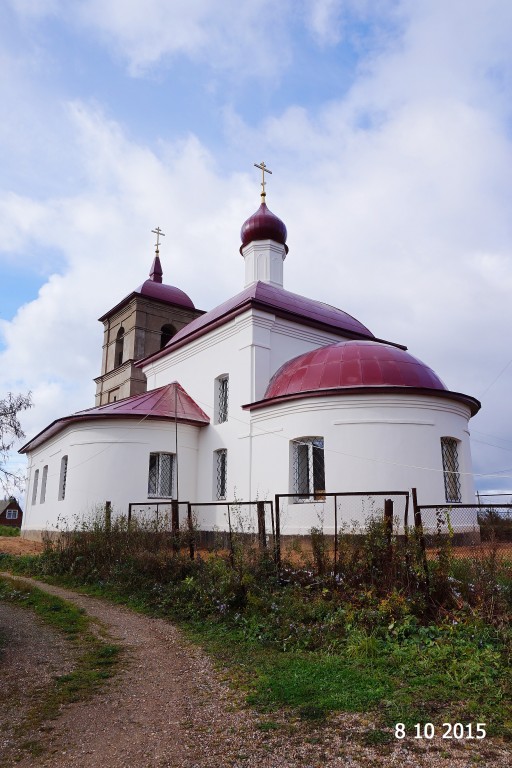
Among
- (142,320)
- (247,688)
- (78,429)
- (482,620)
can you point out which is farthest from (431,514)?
(142,320)

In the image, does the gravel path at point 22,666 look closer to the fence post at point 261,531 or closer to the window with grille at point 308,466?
the fence post at point 261,531

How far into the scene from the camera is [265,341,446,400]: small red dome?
1364 centimetres

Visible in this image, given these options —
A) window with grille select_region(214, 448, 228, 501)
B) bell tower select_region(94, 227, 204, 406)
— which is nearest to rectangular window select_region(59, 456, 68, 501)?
window with grille select_region(214, 448, 228, 501)

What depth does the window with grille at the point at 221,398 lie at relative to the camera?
17362 mm

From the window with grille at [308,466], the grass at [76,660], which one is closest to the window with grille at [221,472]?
the window with grille at [308,466]

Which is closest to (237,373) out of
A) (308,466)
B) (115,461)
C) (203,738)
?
(308,466)

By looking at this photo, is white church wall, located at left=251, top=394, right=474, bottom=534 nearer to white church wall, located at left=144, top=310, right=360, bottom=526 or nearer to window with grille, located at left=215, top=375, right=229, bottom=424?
white church wall, located at left=144, top=310, right=360, bottom=526

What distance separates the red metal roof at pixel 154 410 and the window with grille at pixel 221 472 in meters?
1.14

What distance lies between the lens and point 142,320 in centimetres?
2620

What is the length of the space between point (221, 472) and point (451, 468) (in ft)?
21.8

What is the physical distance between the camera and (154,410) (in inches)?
666

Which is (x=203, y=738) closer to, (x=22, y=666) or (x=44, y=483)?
(x=22, y=666)

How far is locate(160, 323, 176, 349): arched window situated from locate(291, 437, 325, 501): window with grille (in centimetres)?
1422

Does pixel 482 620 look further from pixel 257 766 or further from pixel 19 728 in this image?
pixel 19 728
